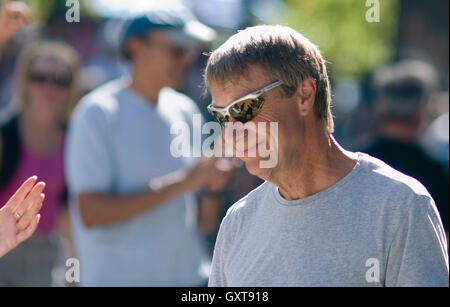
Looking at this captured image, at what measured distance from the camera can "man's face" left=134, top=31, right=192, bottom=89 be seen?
365 centimetres

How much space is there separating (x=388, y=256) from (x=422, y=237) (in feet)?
0.32

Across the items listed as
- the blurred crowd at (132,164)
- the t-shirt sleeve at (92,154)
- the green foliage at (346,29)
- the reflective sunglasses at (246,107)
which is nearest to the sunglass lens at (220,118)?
the reflective sunglasses at (246,107)

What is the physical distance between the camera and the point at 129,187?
348 centimetres

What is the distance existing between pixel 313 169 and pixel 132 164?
5.30 feet

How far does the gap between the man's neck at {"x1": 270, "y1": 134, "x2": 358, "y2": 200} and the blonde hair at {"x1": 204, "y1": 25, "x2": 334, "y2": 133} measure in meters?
0.17

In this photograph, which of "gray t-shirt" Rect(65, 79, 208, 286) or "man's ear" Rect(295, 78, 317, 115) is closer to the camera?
"man's ear" Rect(295, 78, 317, 115)

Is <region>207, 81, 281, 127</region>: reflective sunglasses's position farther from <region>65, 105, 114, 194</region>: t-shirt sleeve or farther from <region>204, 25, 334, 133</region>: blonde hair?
<region>65, 105, 114, 194</region>: t-shirt sleeve

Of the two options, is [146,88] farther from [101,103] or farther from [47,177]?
[47,177]

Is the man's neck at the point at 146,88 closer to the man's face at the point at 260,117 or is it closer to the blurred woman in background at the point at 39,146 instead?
the blurred woman in background at the point at 39,146

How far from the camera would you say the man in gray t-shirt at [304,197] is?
71.0 inches

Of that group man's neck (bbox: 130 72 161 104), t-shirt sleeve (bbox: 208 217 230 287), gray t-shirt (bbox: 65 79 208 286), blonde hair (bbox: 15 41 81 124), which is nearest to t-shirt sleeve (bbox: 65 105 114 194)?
gray t-shirt (bbox: 65 79 208 286)

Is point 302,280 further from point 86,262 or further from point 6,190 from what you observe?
point 6,190

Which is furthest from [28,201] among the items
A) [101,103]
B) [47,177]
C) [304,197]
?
[47,177]

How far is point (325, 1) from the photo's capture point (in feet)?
51.6
